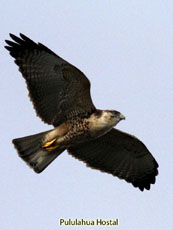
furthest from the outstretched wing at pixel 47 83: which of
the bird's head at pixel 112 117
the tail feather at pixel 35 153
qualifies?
the tail feather at pixel 35 153

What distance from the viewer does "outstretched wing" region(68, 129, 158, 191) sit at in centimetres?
1216

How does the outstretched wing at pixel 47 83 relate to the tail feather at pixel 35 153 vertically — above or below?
above

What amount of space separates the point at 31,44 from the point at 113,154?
3007 mm

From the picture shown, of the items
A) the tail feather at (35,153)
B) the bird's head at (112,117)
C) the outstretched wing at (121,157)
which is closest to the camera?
the bird's head at (112,117)

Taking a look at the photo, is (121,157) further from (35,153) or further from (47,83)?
(47,83)

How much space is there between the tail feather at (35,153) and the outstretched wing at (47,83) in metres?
0.57

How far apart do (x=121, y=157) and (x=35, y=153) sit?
1975 millimetres

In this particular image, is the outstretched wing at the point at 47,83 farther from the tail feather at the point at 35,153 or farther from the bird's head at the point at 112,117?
the tail feather at the point at 35,153

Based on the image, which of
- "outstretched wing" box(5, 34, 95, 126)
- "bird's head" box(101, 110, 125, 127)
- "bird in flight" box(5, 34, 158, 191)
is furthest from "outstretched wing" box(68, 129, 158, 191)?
"outstretched wing" box(5, 34, 95, 126)

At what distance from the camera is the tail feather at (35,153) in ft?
37.9

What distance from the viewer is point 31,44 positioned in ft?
36.6

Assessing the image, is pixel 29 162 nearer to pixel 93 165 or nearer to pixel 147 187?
pixel 93 165

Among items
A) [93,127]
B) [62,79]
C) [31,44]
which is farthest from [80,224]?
[31,44]

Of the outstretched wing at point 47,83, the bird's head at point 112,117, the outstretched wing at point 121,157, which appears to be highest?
the outstretched wing at point 47,83
